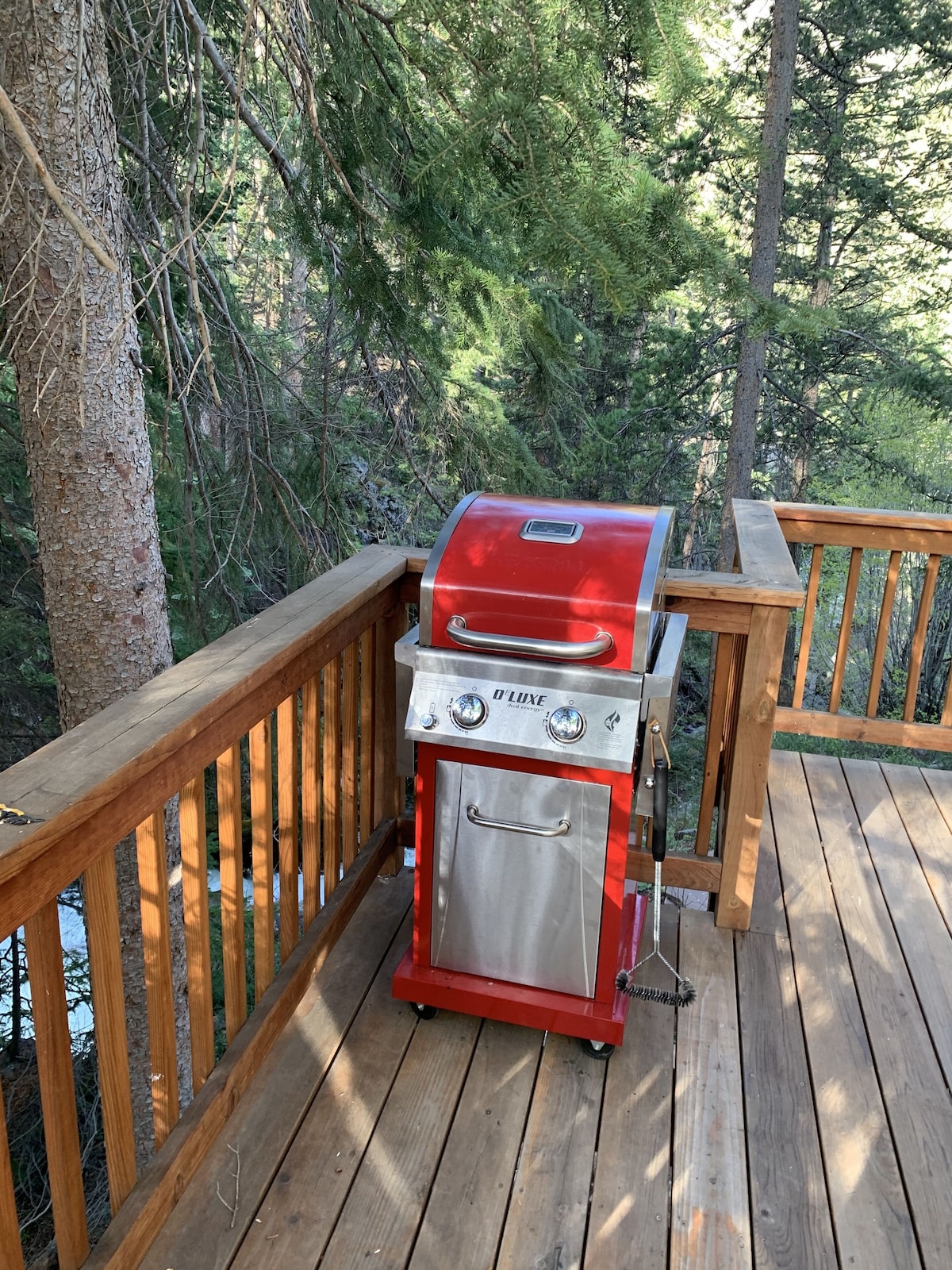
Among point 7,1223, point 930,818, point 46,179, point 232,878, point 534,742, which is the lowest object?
point 930,818

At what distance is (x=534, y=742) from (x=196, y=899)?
711mm

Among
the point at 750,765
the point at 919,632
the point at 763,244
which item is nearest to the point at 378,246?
the point at 750,765

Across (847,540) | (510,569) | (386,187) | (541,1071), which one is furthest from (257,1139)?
(847,540)

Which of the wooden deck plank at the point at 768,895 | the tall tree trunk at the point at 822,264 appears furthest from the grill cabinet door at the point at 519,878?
the tall tree trunk at the point at 822,264

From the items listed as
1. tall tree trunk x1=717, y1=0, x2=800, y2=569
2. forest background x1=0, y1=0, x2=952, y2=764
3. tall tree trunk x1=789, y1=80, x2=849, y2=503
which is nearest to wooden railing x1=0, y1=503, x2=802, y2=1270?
forest background x1=0, y1=0, x2=952, y2=764

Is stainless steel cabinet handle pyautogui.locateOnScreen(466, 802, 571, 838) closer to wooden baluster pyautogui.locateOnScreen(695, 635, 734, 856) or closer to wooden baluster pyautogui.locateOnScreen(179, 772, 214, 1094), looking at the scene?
wooden baluster pyautogui.locateOnScreen(179, 772, 214, 1094)

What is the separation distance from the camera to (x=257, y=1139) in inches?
72.7

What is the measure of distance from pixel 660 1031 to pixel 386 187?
2.35 m

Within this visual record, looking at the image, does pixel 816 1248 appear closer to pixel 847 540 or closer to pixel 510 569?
pixel 510 569

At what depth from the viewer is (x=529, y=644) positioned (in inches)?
73.5

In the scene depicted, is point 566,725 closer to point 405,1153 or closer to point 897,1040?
point 405,1153

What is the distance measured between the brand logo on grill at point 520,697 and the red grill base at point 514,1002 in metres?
0.55

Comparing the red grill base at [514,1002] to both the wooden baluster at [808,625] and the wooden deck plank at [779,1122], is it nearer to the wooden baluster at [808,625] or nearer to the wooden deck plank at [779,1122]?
the wooden deck plank at [779,1122]

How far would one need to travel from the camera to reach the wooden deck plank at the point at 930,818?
2820 millimetres
